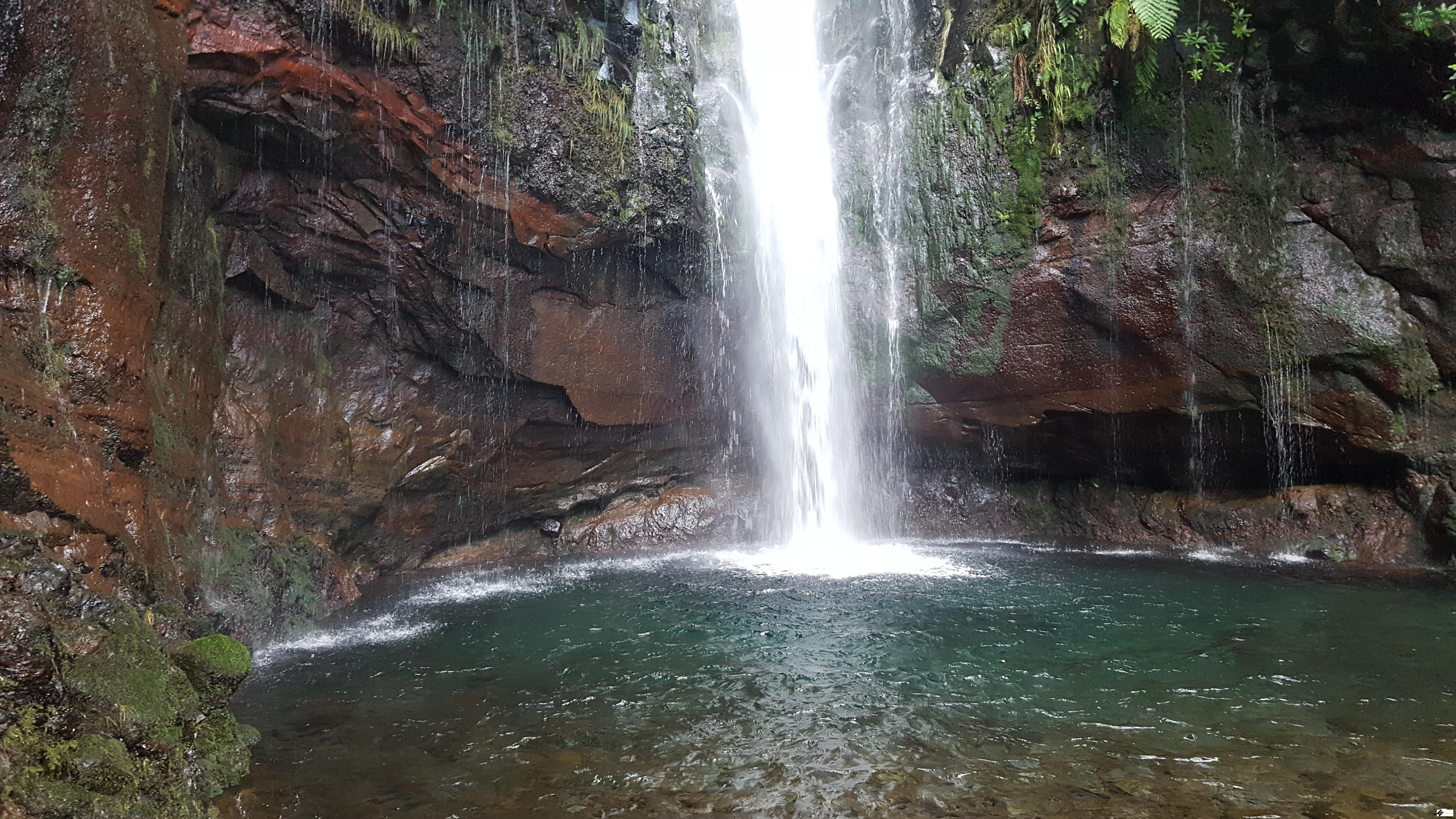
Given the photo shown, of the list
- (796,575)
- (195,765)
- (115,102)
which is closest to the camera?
(195,765)

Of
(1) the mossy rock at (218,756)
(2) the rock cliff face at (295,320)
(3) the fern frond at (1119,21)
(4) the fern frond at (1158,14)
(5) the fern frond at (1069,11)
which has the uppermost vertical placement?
(5) the fern frond at (1069,11)

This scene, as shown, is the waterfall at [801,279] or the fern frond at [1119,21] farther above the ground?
the fern frond at [1119,21]

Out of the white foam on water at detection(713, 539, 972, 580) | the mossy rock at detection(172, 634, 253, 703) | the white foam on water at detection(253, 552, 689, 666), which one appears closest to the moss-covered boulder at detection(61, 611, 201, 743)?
the mossy rock at detection(172, 634, 253, 703)

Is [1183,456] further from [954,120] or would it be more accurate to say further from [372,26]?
[372,26]

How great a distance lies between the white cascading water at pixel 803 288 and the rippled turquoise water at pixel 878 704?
4.32 m

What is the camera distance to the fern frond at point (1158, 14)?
922 cm

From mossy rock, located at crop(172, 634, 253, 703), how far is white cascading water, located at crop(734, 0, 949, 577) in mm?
8773

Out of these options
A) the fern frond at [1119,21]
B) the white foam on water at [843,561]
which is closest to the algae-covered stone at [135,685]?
the white foam on water at [843,561]

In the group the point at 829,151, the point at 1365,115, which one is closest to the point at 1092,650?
the point at 1365,115

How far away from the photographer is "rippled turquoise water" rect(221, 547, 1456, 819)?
4012 millimetres

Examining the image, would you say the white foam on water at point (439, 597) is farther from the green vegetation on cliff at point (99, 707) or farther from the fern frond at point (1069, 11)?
the fern frond at point (1069, 11)

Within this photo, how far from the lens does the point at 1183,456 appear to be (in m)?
11.6

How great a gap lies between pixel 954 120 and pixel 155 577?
11280 mm

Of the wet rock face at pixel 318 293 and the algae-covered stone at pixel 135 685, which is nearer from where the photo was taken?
the algae-covered stone at pixel 135 685
